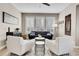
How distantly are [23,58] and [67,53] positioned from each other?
2.86m

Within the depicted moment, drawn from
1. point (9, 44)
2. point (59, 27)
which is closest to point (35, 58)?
point (9, 44)

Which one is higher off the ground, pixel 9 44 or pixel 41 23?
pixel 41 23

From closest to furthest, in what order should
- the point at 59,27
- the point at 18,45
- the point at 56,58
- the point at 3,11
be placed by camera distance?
the point at 56,58, the point at 18,45, the point at 3,11, the point at 59,27

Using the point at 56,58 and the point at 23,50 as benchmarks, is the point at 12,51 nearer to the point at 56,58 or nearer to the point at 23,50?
the point at 23,50

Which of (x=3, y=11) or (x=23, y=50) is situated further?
(x=3, y=11)

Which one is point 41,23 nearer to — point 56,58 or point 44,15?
point 44,15

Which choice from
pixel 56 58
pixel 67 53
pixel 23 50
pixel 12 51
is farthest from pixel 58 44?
pixel 56 58

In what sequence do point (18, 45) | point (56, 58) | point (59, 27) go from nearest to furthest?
1. point (56, 58)
2. point (18, 45)
3. point (59, 27)

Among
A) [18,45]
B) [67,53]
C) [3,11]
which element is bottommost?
[67,53]

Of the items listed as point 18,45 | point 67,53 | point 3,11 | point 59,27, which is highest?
point 3,11

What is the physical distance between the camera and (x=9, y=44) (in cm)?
381

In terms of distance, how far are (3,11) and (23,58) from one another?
395 cm

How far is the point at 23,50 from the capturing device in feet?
12.1

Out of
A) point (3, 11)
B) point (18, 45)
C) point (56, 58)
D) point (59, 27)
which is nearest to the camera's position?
point (56, 58)
